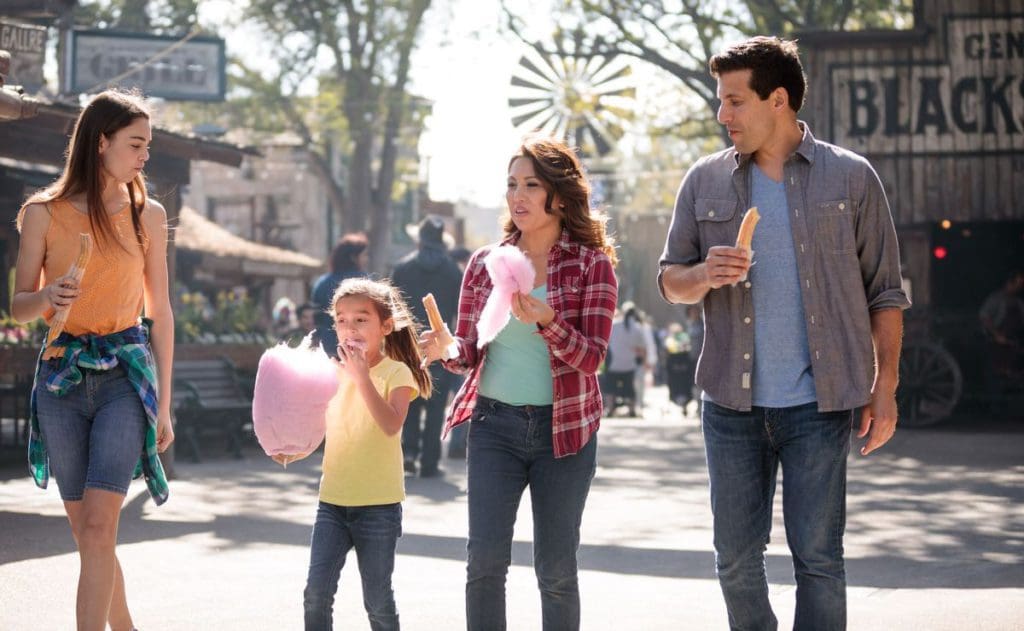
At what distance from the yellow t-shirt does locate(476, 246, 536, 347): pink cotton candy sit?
517mm

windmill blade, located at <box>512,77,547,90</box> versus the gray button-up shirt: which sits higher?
windmill blade, located at <box>512,77,547,90</box>

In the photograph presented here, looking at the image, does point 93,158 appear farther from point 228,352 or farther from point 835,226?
point 228,352

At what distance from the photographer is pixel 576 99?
28.8 meters

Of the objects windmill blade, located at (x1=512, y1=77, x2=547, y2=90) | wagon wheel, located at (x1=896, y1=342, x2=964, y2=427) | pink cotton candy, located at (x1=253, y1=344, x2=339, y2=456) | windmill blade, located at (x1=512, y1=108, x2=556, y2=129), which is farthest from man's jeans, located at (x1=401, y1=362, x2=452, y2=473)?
windmill blade, located at (x1=512, y1=108, x2=556, y2=129)

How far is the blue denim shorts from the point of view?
16.4 ft

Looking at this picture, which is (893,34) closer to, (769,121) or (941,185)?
(941,185)

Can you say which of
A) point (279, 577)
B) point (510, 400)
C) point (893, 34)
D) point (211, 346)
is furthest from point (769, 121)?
point (893, 34)

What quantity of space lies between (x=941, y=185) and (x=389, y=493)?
14.6m

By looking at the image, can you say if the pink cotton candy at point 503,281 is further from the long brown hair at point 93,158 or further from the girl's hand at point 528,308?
the long brown hair at point 93,158

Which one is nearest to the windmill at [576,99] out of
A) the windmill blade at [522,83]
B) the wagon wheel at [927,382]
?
the windmill blade at [522,83]

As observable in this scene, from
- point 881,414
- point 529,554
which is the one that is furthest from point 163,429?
point 529,554

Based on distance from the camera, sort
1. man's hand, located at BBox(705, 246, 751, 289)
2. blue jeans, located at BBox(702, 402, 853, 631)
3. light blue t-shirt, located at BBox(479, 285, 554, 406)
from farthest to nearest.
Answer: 1. light blue t-shirt, located at BBox(479, 285, 554, 406)
2. blue jeans, located at BBox(702, 402, 853, 631)
3. man's hand, located at BBox(705, 246, 751, 289)

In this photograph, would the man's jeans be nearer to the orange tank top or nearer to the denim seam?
the orange tank top

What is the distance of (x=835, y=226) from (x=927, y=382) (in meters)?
13.3
